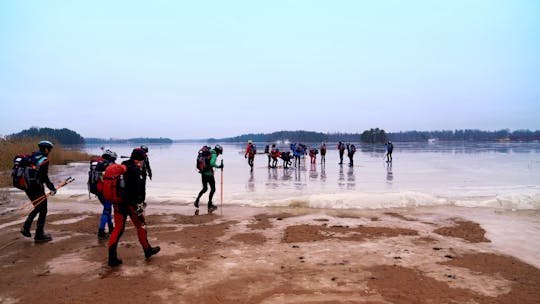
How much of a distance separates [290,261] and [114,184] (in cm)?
319

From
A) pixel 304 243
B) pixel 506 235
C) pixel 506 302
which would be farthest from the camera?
pixel 506 235

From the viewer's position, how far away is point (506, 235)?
753 cm

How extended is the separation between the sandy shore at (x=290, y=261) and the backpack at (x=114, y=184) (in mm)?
1193

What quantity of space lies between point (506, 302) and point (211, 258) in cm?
438

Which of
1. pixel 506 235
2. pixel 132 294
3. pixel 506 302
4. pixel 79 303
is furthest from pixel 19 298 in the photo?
pixel 506 235

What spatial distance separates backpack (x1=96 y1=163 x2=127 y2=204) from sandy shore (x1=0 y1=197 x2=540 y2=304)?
47.0 inches

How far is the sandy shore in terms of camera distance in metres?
4.71

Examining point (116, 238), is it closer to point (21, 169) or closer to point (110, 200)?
point (110, 200)

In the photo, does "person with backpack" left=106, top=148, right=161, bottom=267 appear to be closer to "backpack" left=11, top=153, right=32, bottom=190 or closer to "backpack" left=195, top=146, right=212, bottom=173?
"backpack" left=11, top=153, right=32, bottom=190

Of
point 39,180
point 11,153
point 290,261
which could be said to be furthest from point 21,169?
point 11,153

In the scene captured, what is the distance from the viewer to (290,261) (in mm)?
5961

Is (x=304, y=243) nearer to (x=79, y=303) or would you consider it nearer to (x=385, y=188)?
(x=79, y=303)

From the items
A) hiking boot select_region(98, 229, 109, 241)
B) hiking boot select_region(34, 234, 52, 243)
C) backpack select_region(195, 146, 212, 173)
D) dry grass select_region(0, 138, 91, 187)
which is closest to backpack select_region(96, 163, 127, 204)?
hiking boot select_region(98, 229, 109, 241)

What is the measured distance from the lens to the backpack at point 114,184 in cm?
571
